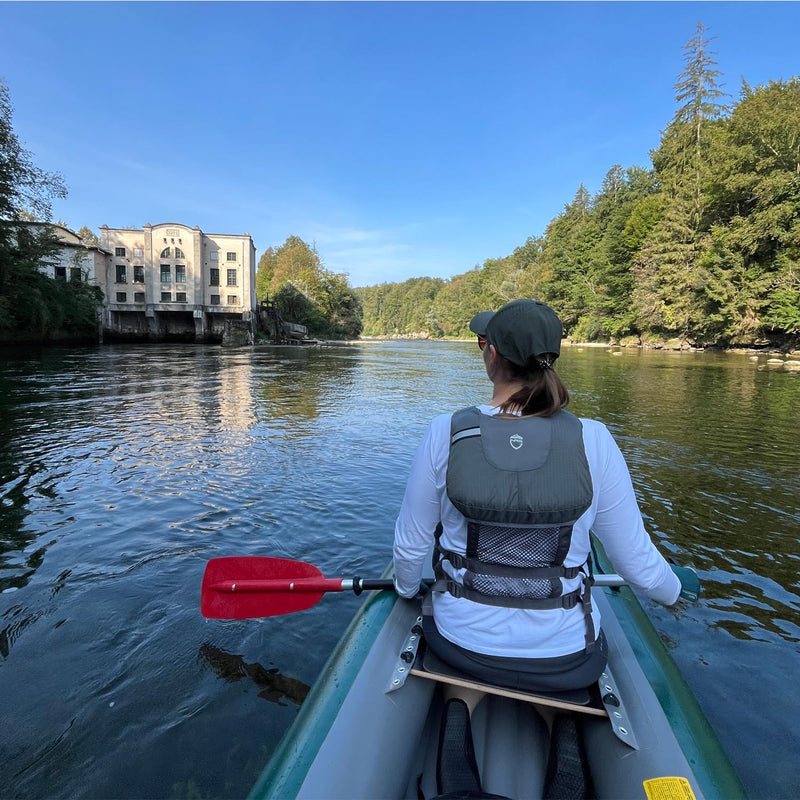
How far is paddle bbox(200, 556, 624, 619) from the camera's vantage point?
Result: 9.70ft

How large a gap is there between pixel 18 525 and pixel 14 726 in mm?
3055

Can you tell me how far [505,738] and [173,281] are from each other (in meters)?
57.2

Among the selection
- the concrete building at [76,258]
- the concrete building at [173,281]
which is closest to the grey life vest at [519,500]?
the concrete building at [76,258]

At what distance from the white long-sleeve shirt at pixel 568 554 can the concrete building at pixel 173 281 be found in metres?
53.1

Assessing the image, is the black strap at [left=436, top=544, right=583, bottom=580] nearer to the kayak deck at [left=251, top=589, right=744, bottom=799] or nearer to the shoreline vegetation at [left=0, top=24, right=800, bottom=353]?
the kayak deck at [left=251, top=589, right=744, bottom=799]

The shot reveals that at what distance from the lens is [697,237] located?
3903 cm

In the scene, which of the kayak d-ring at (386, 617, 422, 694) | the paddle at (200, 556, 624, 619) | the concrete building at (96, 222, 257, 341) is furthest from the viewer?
the concrete building at (96, 222, 257, 341)

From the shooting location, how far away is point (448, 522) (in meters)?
1.82

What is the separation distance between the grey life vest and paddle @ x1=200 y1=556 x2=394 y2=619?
140 cm

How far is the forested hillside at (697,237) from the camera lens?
95.7 feet

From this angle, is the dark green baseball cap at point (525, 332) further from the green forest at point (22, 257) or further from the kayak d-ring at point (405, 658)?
the green forest at point (22, 257)

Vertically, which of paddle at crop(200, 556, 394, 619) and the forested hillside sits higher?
the forested hillside

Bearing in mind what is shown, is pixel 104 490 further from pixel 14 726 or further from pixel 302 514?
pixel 14 726

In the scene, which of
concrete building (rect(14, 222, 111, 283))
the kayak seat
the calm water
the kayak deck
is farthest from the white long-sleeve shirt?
concrete building (rect(14, 222, 111, 283))
